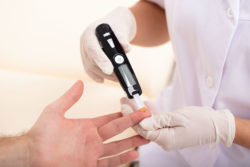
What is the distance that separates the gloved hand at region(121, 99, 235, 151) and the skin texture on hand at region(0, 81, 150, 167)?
5 centimetres

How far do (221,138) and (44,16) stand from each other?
0.97 m

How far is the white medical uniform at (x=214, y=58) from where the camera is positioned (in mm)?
643

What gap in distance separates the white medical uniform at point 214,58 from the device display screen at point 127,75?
0.20 m

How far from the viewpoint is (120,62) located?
2.36 feet

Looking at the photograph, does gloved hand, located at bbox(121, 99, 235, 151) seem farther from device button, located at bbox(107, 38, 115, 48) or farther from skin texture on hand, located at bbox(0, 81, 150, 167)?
device button, located at bbox(107, 38, 115, 48)

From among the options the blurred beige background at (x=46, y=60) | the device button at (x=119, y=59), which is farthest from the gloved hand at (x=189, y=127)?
the blurred beige background at (x=46, y=60)

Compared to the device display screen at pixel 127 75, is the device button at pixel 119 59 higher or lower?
higher

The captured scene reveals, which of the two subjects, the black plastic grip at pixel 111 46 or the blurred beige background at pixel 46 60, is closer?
the black plastic grip at pixel 111 46

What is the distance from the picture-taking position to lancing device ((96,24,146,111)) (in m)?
0.70

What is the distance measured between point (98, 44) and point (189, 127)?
0.35 metres

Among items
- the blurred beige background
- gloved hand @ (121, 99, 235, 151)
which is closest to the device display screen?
gloved hand @ (121, 99, 235, 151)

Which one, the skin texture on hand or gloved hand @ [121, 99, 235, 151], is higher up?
the skin texture on hand

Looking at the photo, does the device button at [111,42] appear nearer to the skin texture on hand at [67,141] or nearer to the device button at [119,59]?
the device button at [119,59]

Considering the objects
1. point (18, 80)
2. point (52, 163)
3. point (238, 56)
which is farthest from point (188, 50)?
point (18, 80)
